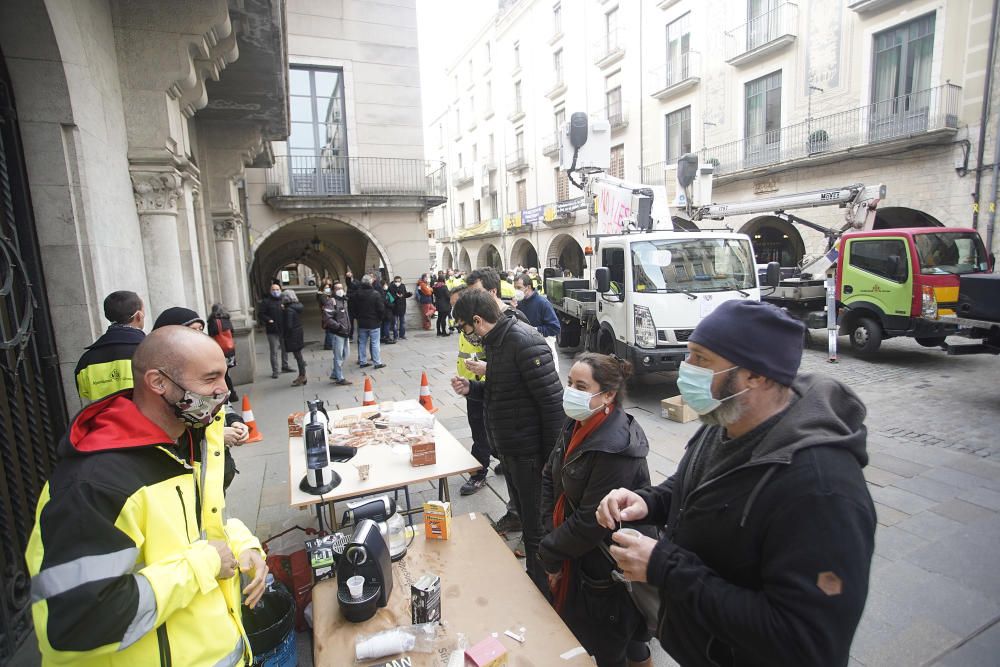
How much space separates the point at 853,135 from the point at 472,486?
16296mm

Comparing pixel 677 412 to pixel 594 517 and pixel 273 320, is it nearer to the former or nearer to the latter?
pixel 594 517

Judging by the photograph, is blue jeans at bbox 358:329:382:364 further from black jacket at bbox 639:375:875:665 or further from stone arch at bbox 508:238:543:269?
stone arch at bbox 508:238:543:269

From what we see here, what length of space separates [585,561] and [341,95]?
15.7 meters

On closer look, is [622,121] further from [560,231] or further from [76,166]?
[76,166]

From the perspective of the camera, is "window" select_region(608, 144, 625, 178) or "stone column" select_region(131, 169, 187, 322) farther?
"window" select_region(608, 144, 625, 178)

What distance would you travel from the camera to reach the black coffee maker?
80.3 inches

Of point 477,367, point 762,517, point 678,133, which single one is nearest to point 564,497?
point 762,517

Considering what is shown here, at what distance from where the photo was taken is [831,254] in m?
10.2

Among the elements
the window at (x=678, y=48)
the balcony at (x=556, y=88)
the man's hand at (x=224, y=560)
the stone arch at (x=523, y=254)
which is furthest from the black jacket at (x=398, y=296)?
the stone arch at (x=523, y=254)

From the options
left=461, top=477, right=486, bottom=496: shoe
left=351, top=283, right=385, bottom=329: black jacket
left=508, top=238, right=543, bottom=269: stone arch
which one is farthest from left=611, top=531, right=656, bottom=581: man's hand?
left=508, top=238, right=543, bottom=269: stone arch

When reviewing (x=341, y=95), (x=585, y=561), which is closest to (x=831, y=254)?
(x=585, y=561)

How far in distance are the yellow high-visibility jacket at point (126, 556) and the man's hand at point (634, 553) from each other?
49.0 inches

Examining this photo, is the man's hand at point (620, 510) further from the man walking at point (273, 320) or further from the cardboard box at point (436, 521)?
the man walking at point (273, 320)

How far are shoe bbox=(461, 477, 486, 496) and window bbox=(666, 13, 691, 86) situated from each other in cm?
2095
